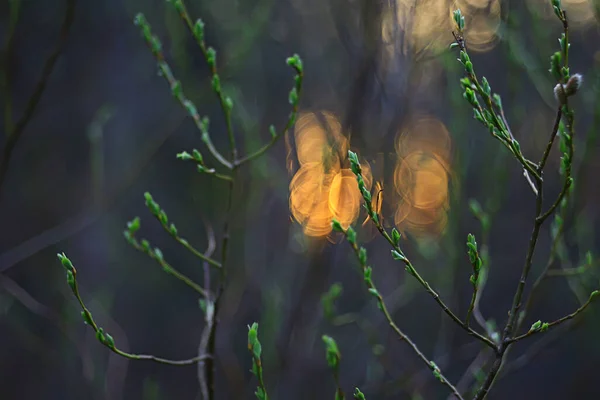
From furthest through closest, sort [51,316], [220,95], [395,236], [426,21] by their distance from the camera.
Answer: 1. [426,21]
2. [51,316]
3. [220,95]
4. [395,236]

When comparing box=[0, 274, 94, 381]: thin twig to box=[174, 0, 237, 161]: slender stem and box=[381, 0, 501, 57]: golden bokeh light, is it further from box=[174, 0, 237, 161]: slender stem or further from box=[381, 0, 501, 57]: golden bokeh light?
box=[381, 0, 501, 57]: golden bokeh light

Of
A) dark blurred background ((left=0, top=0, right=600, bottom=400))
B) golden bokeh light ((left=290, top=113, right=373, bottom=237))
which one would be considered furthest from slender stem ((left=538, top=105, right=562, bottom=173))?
dark blurred background ((left=0, top=0, right=600, bottom=400))

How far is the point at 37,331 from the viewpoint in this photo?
17.5ft

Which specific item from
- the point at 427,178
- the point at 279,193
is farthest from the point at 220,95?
the point at 427,178

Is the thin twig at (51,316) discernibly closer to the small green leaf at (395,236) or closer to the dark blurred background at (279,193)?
the dark blurred background at (279,193)

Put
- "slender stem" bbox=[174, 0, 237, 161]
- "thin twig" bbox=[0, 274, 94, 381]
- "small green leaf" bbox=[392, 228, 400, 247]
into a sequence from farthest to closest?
"thin twig" bbox=[0, 274, 94, 381] → "slender stem" bbox=[174, 0, 237, 161] → "small green leaf" bbox=[392, 228, 400, 247]

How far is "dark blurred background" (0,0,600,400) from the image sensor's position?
2201 millimetres

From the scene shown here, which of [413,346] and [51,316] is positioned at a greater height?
[51,316]

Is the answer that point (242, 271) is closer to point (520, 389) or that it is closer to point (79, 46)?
point (79, 46)

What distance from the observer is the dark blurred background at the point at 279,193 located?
2.20 meters

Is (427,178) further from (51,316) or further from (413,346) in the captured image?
(413,346)

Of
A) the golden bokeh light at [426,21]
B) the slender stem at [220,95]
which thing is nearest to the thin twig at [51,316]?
the slender stem at [220,95]

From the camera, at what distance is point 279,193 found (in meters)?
3.38

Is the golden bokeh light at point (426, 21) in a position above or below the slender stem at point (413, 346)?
above
